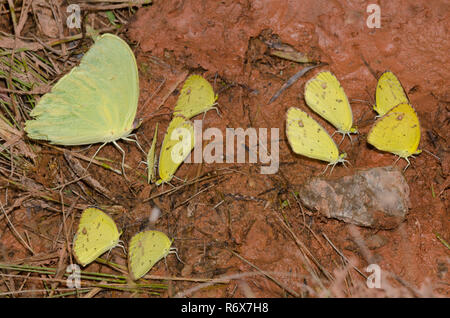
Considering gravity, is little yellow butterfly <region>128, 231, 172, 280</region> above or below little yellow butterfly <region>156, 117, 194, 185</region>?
below

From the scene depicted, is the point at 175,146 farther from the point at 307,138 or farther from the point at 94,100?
the point at 307,138

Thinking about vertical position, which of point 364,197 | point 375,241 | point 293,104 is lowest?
point 375,241

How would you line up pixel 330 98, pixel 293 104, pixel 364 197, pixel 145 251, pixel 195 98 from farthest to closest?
pixel 293 104 → pixel 195 98 → pixel 330 98 → pixel 364 197 → pixel 145 251

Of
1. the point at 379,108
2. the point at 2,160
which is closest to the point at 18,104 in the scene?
the point at 2,160

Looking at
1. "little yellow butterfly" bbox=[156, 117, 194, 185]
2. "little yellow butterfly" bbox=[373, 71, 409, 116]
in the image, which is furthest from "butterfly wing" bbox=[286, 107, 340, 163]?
"little yellow butterfly" bbox=[156, 117, 194, 185]

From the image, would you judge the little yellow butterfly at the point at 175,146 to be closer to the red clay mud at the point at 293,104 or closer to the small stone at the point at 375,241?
the red clay mud at the point at 293,104

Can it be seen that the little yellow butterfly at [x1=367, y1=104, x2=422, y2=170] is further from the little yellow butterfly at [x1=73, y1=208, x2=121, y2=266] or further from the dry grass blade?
the little yellow butterfly at [x1=73, y1=208, x2=121, y2=266]

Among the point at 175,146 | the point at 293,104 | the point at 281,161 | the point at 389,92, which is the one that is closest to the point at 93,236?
the point at 175,146
